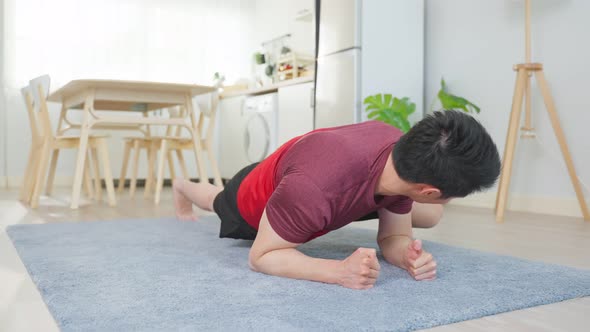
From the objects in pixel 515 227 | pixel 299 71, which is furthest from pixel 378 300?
pixel 299 71

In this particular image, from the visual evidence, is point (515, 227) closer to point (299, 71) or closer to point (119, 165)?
point (299, 71)

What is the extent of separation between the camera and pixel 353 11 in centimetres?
382

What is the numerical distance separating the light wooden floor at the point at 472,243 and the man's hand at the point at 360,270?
0.75 feet

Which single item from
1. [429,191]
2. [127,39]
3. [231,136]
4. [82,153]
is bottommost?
[429,191]

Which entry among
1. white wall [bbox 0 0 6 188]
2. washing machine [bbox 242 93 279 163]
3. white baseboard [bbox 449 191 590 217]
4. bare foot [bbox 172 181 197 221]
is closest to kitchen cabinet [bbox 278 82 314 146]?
washing machine [bbox 242 93 279 163]

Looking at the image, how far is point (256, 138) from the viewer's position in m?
5.42

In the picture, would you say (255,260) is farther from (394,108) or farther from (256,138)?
(256,138)

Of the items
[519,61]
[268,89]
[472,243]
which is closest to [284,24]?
[268,89]

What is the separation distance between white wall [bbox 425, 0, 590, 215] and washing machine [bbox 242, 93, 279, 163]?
5.09 feet

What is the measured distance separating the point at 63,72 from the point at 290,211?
504 centimetres

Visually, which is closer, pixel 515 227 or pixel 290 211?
pixel 290 211

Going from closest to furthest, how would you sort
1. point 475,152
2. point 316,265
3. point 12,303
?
1. point 475,152
2. point 12,303
3. point 316,265

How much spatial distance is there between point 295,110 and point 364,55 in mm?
1059

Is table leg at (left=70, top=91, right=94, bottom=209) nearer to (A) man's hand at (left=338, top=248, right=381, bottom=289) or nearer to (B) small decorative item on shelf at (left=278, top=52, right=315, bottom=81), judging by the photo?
(B) small decorative item on shelf at (left=278, top=52, right=315, bottom=81)
